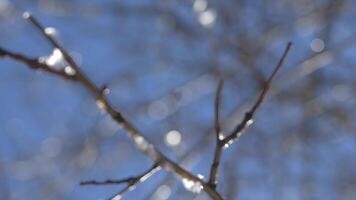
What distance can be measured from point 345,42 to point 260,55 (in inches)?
11.5

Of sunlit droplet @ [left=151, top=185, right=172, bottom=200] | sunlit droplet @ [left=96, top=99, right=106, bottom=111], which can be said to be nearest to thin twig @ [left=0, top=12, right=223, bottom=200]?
sunlit droplet @ [left=96, top=99, right=106, bottom=111]

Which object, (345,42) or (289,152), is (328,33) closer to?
(345,42)

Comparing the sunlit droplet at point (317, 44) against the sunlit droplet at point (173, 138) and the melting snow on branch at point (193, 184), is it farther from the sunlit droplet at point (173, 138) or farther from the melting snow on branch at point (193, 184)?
the melting snow on branch at point (193, 184)

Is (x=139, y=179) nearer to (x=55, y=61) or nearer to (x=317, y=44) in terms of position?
(x=55, y=61)

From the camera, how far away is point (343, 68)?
2.76m

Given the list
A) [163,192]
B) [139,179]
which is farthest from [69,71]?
[163,192]

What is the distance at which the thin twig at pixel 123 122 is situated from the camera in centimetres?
73

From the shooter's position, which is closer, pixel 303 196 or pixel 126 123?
pixel 126 123

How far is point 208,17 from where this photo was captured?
2.68 m

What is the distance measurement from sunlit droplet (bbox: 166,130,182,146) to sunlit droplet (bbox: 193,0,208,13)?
1.45 feet

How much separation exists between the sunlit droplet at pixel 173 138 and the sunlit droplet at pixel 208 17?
408mm

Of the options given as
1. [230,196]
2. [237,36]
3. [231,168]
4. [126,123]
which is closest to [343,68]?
[237,36]

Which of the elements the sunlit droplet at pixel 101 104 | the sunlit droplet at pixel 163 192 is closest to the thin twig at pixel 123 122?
the sunlit droplet at pixel 101 104

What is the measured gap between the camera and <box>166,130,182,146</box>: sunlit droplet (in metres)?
2.72
